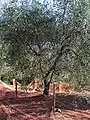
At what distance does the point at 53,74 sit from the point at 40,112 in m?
3.20

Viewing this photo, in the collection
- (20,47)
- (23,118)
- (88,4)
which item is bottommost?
(23,118)

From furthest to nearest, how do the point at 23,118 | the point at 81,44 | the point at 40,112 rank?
the point at 81,44, the point at 40,112, the point at 23,118

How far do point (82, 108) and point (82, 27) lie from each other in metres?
3.70

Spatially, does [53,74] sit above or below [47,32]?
below

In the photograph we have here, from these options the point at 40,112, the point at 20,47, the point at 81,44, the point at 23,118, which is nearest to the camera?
the point at 23,118

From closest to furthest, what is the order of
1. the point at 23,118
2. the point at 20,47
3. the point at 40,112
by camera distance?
the point at 23,118 < the point at 40,112 < the point at 20,47

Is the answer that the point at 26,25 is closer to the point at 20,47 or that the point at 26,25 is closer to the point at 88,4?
the point at 20,47

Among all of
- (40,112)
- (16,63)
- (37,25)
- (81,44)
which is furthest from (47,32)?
(40,112)

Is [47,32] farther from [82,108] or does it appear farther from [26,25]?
[82,108]

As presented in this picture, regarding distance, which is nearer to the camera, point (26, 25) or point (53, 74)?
point (26, 25)

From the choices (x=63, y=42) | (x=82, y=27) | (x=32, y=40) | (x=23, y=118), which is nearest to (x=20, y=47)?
(x=32, y=40)

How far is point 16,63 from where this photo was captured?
16188 mm

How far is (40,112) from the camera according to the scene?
13234 mm

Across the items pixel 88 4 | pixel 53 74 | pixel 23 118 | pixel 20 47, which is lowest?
pixel 23 118
